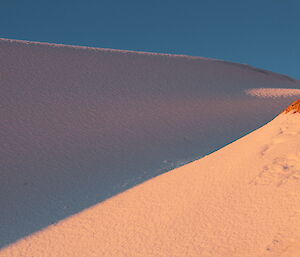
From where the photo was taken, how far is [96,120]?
8.47 metres

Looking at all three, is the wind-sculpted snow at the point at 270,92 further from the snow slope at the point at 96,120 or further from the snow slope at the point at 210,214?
the snow slope at the point at 210,214

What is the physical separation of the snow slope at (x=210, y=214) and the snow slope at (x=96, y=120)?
0.67 metres

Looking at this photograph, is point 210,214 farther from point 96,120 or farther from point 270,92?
point 270,92

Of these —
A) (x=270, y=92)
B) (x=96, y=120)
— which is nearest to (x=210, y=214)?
(x=96, y=120)

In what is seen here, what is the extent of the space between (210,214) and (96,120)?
5.36 meters

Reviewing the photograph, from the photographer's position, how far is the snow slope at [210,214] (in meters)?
3.03

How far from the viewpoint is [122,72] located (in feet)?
37.9

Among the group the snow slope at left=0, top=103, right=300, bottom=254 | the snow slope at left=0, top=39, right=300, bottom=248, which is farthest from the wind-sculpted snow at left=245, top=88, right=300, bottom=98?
the snow slope at left=0, top=103, right=300, bottom=254

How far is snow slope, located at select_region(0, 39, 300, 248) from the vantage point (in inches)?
222

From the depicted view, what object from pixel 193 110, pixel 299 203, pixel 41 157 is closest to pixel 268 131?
pixel 299 203

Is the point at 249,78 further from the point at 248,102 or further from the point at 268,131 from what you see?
the point at 268,131

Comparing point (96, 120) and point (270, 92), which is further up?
point (270, 92)

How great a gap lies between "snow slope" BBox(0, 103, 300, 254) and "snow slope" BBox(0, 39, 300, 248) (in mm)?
668

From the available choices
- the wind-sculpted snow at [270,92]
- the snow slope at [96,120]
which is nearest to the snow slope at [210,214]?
the snow slope at [96,120]
